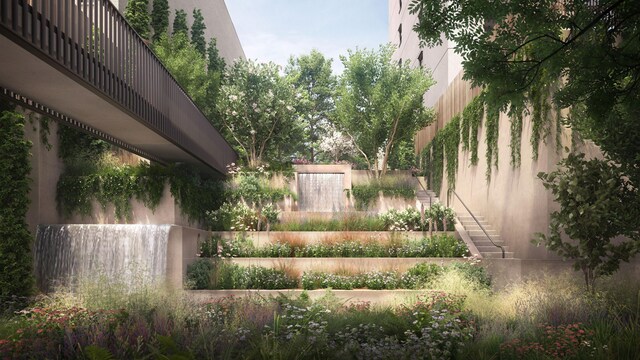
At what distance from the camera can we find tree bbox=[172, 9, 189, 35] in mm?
27891

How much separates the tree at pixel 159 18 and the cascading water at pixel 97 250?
47.9ft

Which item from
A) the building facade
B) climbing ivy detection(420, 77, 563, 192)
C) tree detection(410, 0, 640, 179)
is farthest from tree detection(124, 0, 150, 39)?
tree detection(410, 0, 640, 179)

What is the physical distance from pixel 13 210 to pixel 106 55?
432 centimetres

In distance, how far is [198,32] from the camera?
101 ft

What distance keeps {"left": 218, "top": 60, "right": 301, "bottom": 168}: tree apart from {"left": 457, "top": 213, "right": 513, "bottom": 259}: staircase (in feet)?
33.8

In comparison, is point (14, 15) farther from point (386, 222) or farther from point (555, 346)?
point (386, 222)

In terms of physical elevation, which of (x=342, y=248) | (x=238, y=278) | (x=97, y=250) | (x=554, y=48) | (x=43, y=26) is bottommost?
(x=238, y=278)

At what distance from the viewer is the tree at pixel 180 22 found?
27.9m

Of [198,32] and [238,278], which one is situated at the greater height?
[198,32]

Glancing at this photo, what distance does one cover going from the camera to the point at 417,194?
75.6 feet

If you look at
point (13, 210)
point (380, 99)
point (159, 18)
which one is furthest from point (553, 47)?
point (159, 18)

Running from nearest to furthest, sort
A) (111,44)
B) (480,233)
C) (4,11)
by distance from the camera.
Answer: (4,11), (111,44), (480,233)

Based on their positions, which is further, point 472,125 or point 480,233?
point 472,125

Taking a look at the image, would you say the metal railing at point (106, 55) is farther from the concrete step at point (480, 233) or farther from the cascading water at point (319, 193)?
the concrete step at point (480, 233)
